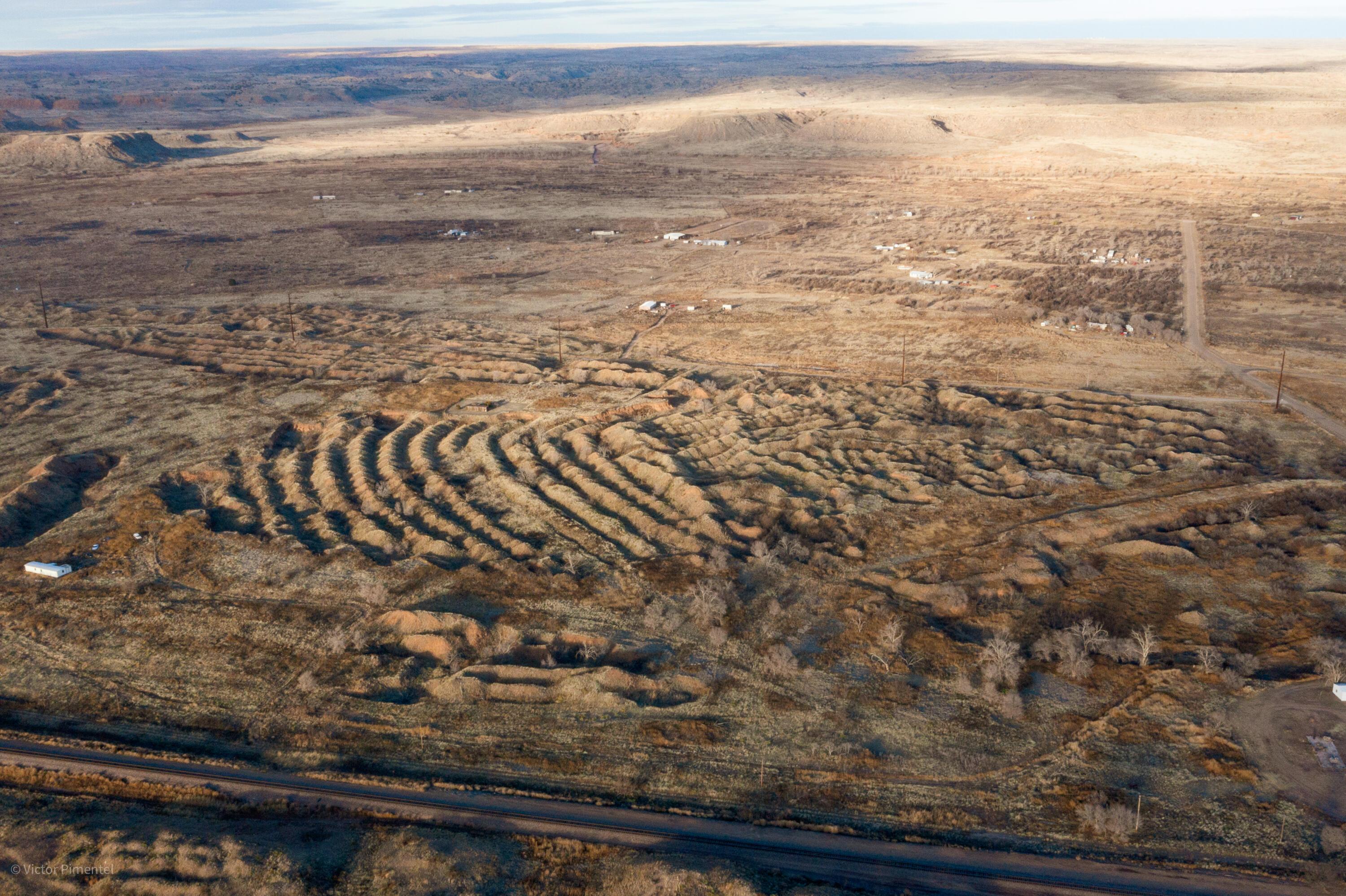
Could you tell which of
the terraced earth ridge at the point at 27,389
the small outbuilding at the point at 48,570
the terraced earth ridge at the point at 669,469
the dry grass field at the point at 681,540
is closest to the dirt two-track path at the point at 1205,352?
the dry grass field at the point at 681,540

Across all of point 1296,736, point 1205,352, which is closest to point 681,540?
point 1296,736

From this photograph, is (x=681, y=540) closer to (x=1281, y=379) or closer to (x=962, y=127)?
(x=1281, y=379)

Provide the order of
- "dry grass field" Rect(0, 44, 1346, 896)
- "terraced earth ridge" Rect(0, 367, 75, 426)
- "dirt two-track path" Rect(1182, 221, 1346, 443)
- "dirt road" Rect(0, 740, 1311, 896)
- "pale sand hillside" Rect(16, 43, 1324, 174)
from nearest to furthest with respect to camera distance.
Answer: "dirt road" Rect(0, 740, 1311, 896) → "dry grass field" Rect(0, 44, 1346, 896) → "dirt two-track path" Rect(1182, 221, 1346, 443) → "terraced earth ridge" Rect(0, 367, 75, 426) → "pale sand hillside" Rect(16, 43, 1324, 174)

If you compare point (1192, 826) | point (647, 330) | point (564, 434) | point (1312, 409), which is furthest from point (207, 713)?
point (1312, 409)

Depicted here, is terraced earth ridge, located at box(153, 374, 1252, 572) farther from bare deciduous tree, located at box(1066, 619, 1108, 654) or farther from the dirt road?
the dirt road

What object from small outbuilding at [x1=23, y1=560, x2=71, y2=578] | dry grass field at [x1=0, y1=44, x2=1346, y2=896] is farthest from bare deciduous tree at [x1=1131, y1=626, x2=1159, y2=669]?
small outbuilding at [x1=23, y1=560, x2=71, y2=578]
